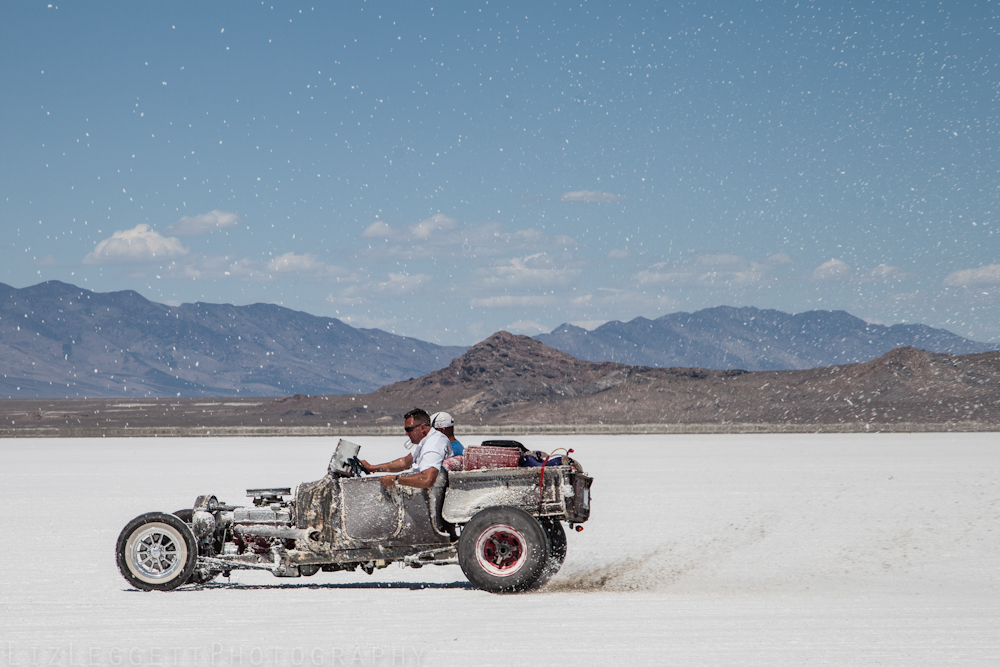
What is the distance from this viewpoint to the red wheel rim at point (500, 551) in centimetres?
912

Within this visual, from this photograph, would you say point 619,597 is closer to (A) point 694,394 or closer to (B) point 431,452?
(B) point 431,452

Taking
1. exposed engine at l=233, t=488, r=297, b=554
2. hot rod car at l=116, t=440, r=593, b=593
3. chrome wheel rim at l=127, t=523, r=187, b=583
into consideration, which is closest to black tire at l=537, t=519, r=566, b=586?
hot rod car at l=116, t=440, r=593, b=593

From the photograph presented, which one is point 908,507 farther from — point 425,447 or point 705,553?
point 425,447

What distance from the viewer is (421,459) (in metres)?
9.43

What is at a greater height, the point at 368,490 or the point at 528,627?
the point at 368,490

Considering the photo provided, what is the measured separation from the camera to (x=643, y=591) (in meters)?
9.73

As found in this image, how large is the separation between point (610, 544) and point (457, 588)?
11.9 ft

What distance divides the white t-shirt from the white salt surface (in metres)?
1.24

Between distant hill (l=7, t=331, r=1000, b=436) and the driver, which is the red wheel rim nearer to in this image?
the driver

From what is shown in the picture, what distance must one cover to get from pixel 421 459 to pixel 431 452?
13 centimetres

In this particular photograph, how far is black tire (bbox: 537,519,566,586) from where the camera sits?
964 centimetres

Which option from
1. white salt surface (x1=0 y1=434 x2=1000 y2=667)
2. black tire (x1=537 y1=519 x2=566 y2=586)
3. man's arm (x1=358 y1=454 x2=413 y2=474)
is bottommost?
white salt surface (x1=0 y1=434 x2=1000 y2=667)

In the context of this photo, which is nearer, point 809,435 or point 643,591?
point 643,591

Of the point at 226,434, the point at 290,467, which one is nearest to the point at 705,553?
the point at 290,467
